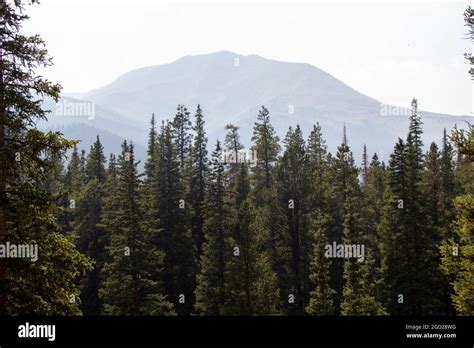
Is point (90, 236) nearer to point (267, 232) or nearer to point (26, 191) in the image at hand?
point (267, 232)

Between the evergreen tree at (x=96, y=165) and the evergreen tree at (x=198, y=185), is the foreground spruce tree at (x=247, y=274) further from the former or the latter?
the evergreen tree at (x=96, y=165)

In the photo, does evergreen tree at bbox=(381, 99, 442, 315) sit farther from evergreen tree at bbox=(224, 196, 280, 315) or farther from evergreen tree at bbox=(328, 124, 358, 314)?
evergreen tree at bbox=(224, 196, 280, 315)

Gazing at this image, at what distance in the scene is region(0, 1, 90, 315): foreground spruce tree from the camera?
13.4 metres

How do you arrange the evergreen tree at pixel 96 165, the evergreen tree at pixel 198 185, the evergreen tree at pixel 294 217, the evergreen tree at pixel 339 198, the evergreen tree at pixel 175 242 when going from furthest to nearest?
1. the evergreen tree at pixel 96 165
2. the evergreen tree at pixel 198 185
3. the evergreen tree at pixel 175 242
4. the evergreen tree at pixel 294 217
5. the evergreen tree at pixel 339 198

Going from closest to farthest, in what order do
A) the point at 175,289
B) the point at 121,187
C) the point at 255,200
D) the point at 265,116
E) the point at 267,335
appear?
the point at 267,335 → the point at 121,187 → the point at 175,289 → the point at 255,200 → the point at 265,116

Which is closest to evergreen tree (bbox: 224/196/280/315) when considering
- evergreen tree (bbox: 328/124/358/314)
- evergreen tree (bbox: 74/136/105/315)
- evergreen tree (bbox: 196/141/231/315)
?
evergreen tree (bbox: 196/141/231/315)

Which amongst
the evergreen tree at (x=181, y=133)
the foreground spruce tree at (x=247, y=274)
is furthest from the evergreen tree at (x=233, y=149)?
the foreground spruce tree at (x=247, y=274)

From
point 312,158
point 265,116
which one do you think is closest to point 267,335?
point 265,116

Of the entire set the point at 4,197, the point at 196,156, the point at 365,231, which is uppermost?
the point at 196,156

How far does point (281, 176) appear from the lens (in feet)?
155

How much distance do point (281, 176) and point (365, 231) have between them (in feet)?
34.2

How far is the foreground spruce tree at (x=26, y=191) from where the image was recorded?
13445 millimetres

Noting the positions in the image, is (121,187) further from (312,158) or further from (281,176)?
(312,158)

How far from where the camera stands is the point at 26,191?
13.5m
